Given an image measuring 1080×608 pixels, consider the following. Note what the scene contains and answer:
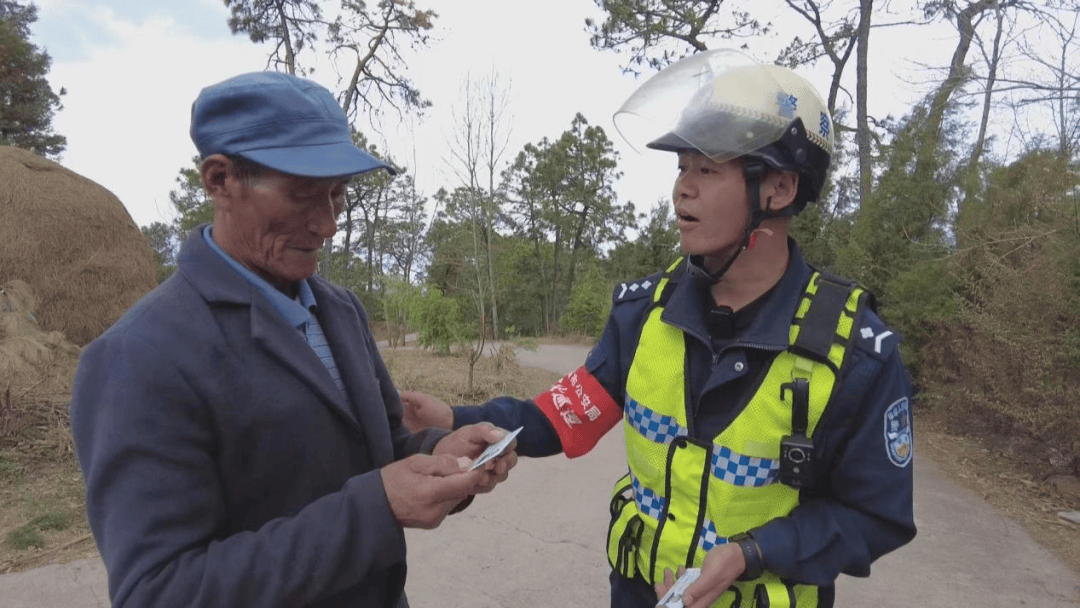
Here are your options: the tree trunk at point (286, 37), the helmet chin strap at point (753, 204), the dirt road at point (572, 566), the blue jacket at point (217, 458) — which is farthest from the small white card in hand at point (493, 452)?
the tree trunk at point (286, 37)

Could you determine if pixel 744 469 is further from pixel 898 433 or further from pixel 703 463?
pixel 898 433

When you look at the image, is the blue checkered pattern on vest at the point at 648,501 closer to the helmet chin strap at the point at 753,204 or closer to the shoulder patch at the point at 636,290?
the shoulder patch at the point at 636,290

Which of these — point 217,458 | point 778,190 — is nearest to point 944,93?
point 778,190

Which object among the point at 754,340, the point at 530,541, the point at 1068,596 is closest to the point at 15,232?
the point at 530,541

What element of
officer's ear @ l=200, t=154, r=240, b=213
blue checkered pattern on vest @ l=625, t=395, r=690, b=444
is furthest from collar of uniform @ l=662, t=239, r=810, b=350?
officer's ear @ l=200, t=154, r=240, b=213

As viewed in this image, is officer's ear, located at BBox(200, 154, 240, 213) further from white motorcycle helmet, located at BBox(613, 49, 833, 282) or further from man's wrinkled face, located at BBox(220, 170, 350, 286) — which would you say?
white motorcycle helmet, located at BBox(613, 49, 833, 282)

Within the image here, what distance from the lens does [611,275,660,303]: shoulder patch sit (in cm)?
198

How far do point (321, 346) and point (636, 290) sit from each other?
3.13ft

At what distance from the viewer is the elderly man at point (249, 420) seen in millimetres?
1062

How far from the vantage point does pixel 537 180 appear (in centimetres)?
3084

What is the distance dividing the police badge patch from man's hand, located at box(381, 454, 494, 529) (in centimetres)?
100

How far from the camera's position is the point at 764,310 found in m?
1.68

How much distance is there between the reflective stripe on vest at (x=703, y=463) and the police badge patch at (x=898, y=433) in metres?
0.18

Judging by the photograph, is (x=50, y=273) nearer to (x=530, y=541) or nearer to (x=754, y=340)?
(x=530, y=541)
